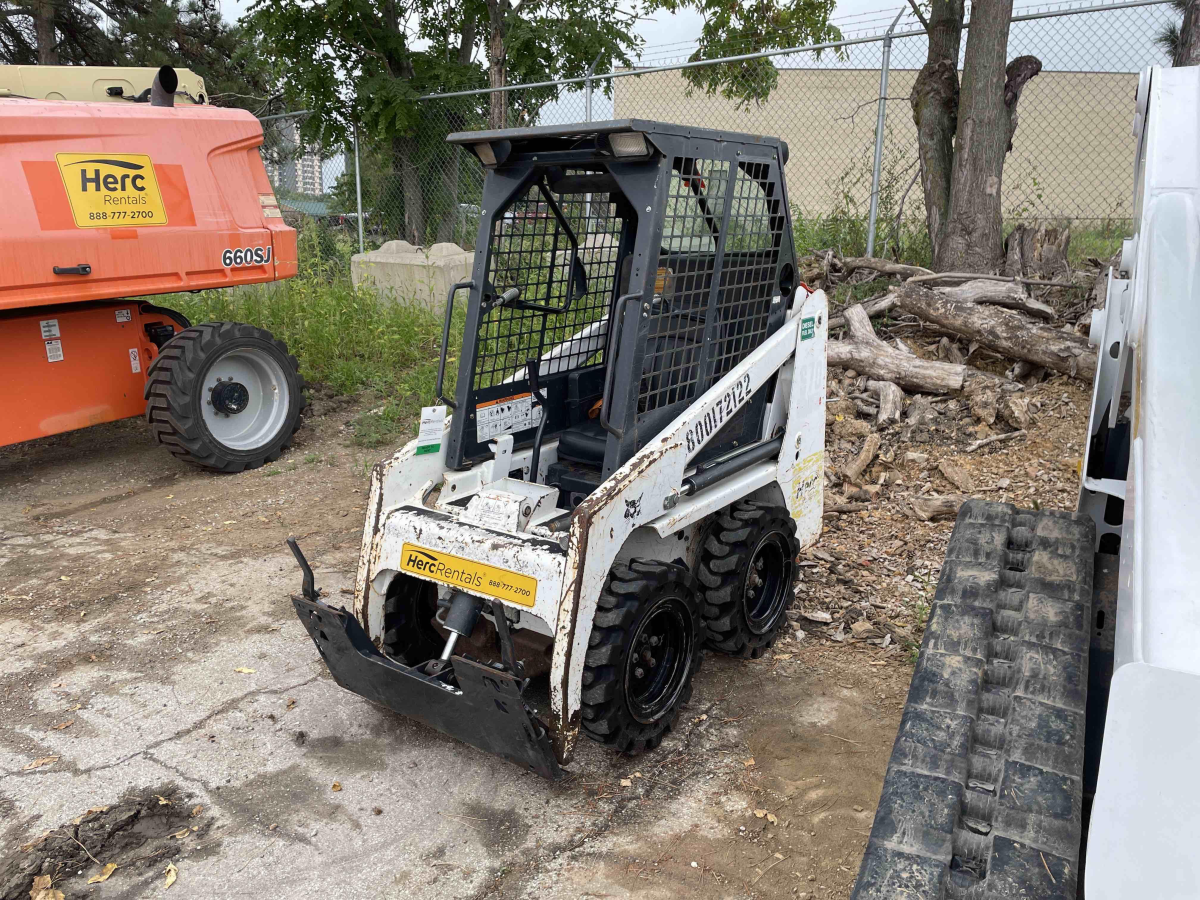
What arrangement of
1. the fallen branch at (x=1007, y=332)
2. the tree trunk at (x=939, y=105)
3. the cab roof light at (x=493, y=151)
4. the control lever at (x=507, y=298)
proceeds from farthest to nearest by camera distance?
1. the tree trunk at (x=939, y=105)
2. the fallen branch at (x=1007, y=332)
3. the control lever at (x=507, y=298)
4. the cab roof light at (x=493, y=151)

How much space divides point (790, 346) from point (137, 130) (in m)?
4.35

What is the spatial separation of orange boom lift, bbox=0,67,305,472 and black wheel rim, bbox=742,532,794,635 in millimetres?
3991

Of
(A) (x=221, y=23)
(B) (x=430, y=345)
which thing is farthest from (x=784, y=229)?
(A) (x=221, y=23)

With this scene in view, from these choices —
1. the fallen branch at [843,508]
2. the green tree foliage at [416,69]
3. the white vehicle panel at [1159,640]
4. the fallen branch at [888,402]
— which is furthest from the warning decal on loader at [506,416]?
the green tree foliage at [416,69]

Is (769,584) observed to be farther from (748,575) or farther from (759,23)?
(759,23)

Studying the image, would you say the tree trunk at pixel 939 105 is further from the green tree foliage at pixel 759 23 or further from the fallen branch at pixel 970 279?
the green tree foliage at pixel 759 23

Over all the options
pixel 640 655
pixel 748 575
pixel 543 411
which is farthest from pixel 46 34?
pixel 640 655

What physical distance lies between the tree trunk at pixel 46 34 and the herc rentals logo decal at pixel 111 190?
14.3m

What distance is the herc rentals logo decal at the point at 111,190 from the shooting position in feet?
18.3

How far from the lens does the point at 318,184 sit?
611 inches

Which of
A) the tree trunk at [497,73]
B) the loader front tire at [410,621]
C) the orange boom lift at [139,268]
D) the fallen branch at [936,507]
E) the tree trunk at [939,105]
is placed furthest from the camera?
the tree trunk at [497,73]

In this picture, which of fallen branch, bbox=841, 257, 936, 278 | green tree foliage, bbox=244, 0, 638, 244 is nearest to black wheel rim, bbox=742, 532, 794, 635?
fallen branch, bbox=841, 257, 936, 278

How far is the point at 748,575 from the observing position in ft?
12.5

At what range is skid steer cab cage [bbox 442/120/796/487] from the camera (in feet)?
10.6
